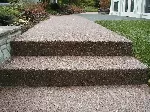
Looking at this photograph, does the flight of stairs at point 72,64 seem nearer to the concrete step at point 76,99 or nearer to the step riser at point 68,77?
the step riser at point 68,77

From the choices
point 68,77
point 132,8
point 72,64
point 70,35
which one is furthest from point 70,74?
point 132,8

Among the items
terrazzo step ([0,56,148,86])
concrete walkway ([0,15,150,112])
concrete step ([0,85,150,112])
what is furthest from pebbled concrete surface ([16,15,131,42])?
concrete step ([0,85,150,112])

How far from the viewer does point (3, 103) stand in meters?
3.72

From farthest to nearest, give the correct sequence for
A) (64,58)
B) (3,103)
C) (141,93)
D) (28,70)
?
1. (64,58)
2. (28,70)
3. (141,93)
4. (3,103)

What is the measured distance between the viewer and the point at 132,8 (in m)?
19.2

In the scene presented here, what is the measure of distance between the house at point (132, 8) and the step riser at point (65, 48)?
12007 millimetres

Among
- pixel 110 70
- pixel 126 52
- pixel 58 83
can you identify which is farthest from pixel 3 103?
pixel 126 52

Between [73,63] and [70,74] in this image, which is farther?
[73,63]

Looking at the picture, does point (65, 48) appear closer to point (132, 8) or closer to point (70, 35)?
point (70, 35)

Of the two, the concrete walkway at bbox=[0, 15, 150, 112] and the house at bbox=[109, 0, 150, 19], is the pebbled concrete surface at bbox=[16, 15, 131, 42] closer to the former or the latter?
the concrete walkway at bbox=[0, 15, 150, 112]

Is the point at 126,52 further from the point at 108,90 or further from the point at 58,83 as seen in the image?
the point at 58,83

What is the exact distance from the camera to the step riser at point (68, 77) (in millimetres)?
4316

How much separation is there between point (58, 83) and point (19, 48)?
1.11 metres

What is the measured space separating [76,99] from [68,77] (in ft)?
1.80
